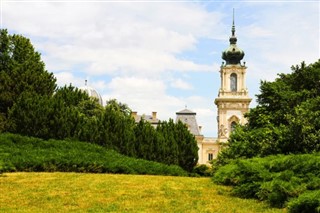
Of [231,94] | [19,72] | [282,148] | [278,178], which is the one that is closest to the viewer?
[278,178]

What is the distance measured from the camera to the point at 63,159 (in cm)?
2538

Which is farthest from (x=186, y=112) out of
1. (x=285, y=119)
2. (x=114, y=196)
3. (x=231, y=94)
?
(x=114, y=196)

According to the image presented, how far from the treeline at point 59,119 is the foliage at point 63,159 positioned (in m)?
5.33

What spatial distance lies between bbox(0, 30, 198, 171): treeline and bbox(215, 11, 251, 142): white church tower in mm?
51277

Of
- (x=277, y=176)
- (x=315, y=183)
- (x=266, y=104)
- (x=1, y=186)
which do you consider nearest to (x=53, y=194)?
(x=1, y=186)

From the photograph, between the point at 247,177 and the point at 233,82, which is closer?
the point at 247,177

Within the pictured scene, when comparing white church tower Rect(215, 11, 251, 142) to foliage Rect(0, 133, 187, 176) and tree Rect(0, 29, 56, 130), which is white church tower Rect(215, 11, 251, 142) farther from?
foliage Rect(0, 133, 187, 176)

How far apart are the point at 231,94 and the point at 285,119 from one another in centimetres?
6700

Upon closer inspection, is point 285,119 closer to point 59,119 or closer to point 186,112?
point 59,119

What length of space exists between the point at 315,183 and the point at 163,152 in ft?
90.9

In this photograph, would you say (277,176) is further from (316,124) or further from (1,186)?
(316,124)

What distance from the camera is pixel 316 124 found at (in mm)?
25891

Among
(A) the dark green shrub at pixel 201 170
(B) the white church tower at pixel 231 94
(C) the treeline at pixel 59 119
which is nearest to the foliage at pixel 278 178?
(C) the treeline at pixel 59 119

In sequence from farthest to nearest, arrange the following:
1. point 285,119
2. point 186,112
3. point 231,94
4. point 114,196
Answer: point 186,112 → point 231,94 → point 285,119 → point 114,196
